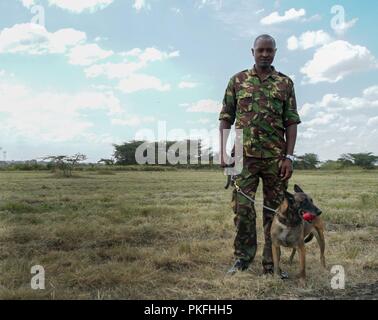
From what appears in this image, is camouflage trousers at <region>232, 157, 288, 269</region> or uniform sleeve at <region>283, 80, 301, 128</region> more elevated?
uniform sleeve at <region>283, 80, 301, 128</region>

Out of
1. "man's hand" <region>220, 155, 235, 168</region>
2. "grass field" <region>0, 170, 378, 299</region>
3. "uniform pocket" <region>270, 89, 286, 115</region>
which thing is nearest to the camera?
"grass field" <region>0, 170, 378, 299</region>

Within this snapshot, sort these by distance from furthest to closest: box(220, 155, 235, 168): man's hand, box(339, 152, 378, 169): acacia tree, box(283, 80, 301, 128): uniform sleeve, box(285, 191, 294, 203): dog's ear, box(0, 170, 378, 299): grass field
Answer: box(339, 152, 378, 169): acacia tree < box(220, 155, 235, 168): man's hand < box(283, 80, 301, 128): uniform sleeve < box(285, 191, 294, 203): dog's ear < box(0, 170, 378, 299): grass field

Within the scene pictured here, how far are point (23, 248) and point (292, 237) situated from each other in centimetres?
440

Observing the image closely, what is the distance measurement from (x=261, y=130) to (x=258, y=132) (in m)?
0.04

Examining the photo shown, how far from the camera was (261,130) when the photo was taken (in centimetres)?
574

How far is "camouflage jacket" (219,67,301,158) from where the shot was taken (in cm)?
572

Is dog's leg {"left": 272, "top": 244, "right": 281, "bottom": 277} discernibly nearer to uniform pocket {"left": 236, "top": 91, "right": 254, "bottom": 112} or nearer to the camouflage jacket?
the camouflage jacket

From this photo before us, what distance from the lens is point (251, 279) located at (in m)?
5.65

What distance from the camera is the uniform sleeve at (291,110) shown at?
19.1 ft

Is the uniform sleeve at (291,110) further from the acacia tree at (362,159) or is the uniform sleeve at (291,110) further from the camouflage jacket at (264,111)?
the acacia tree at (362,159)

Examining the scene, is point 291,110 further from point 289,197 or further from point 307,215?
point 307,215

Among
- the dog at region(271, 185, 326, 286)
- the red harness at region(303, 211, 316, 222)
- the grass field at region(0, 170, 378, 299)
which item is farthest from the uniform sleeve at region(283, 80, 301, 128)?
the grass field at region(0, 170, 378, 299)

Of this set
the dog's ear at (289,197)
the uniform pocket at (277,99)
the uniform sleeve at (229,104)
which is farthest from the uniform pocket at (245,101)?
the dog's ear at (289,197)
